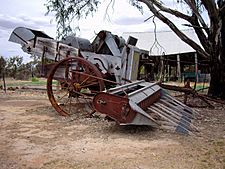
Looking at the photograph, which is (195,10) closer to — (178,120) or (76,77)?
(76,77)

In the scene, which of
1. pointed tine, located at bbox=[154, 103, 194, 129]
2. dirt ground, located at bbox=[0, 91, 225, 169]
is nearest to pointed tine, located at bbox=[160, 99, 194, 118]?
dirt ground, located at bbox=[0, 91, 225, 169]

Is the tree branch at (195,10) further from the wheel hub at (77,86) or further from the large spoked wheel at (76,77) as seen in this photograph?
the wheel hub at (77,86)

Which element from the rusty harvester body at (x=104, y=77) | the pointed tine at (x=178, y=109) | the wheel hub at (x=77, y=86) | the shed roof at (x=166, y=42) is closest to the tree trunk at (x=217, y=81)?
the rusty harvester body at (x=104, y=77)

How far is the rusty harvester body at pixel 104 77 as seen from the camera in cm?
567

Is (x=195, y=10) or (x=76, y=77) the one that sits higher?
(x=195, y=10)

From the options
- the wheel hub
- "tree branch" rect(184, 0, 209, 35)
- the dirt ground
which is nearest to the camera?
the dirt ground

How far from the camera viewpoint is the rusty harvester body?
5667 millimetres

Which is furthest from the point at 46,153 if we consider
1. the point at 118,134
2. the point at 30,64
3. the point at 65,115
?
the point at 30,64

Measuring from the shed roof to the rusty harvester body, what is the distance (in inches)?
672

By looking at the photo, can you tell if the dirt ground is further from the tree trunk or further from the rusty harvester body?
the tree trunk

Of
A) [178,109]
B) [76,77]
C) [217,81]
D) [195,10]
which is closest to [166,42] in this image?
[217,81]

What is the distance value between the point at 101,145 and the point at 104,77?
3.04m

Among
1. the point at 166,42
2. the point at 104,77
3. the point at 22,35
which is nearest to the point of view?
the point at 104,77

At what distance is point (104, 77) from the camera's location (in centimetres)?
775
